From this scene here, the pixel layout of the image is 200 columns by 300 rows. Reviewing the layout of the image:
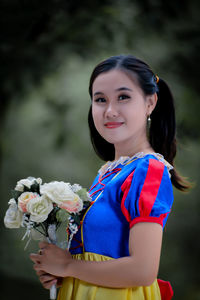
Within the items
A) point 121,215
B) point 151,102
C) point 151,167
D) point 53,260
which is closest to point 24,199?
point 53,260

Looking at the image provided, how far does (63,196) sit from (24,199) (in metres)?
0.14

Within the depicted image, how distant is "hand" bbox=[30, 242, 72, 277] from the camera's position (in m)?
1.22

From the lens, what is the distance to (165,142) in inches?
57.7

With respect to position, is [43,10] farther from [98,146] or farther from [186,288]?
[186,288]

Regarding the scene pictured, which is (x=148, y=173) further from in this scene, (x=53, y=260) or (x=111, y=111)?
(x=53, y=260)

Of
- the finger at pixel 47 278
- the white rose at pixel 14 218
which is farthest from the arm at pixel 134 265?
the white rose at pixel 14 218

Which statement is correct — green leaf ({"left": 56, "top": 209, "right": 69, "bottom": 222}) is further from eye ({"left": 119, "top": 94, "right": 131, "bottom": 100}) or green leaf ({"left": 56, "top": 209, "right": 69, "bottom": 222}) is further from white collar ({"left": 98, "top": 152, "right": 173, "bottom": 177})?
eye ({"left": 119, "top": 94, "right": 131, "bottom": 100})

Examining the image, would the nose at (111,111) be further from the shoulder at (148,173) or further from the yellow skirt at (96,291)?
the yellow skirt at (96,291)

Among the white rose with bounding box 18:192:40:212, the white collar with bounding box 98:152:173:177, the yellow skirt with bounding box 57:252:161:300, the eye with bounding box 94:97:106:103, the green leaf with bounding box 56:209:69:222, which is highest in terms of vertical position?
the eye with bounding box 94:97:106:103

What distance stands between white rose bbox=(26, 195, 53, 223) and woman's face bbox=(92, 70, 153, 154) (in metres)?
0.34

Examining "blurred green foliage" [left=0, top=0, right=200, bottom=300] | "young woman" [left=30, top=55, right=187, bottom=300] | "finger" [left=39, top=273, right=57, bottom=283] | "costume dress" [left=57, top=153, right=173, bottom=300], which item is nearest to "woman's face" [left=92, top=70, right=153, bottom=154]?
"young woman" [left=30, top=55, right=187, bottom=300]

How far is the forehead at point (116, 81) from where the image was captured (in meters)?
1.29

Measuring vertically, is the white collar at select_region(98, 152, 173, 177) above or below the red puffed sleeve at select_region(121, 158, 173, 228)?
above

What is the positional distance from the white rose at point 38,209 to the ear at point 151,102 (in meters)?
0.51
